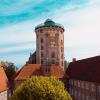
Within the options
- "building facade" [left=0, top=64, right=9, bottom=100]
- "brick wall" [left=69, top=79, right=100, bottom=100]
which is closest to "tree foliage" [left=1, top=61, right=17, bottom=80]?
"building facade" [left=0, top=64, right=9, bottom=100]

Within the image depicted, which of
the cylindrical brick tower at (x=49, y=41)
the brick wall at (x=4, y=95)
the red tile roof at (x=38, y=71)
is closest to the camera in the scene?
the brick wall at (x=4, y=95)

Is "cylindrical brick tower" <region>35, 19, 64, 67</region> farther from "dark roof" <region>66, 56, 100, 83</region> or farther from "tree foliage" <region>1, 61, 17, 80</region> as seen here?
"dark roof" <region>66, 56, 100, 83</region>

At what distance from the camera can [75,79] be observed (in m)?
78.6

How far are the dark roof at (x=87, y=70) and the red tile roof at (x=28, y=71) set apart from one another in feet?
29.5

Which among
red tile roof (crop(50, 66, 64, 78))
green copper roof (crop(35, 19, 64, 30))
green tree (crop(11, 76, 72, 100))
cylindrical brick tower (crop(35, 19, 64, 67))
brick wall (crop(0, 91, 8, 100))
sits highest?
green copper roof (crop(35, 19, 64, 30))

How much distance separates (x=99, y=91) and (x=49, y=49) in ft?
135

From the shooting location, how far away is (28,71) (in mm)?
82188

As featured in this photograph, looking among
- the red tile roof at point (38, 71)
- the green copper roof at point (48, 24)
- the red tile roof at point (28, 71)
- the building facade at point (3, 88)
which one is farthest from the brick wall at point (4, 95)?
the green copper roof at point (48, 24)

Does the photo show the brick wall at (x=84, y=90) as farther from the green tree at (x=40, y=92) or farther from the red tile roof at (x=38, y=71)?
the green tree at (x=40, y=92)

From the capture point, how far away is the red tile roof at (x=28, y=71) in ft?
261

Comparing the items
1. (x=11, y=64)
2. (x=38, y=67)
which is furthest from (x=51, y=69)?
(x=11, y=64)

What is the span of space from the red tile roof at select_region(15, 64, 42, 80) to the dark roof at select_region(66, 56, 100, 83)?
29.5 ft

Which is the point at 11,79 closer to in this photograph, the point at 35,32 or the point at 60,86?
the point at 35,32

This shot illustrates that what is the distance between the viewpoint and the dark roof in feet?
220
